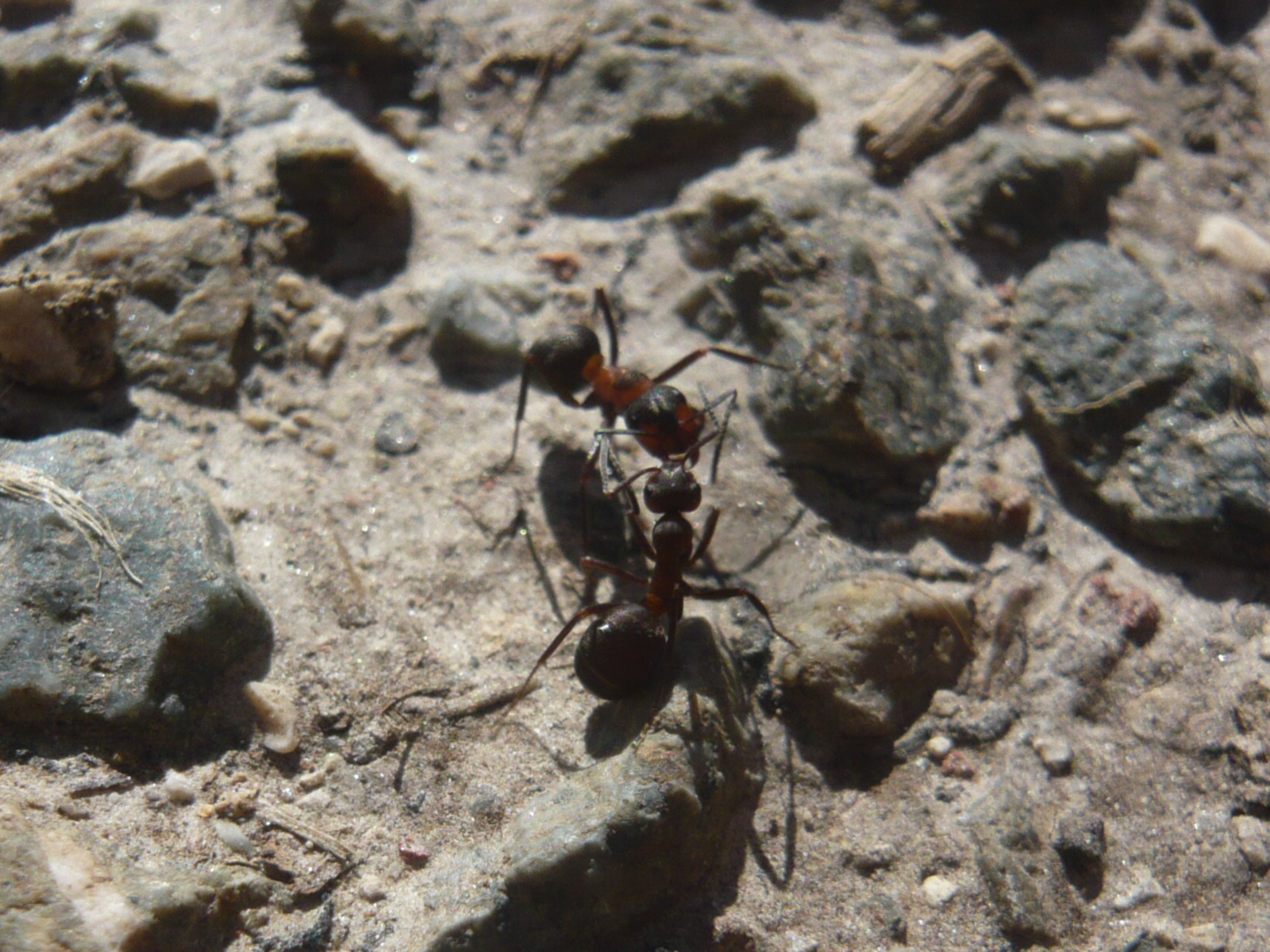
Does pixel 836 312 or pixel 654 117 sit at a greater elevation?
pixel 654 117

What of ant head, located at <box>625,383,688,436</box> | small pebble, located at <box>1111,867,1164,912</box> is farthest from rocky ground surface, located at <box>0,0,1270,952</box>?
ant head, located at <box>625,383,688,436</box>

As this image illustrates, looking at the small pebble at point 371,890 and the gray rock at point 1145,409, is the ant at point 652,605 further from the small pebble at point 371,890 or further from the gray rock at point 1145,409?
the gray rock at point 1145,409

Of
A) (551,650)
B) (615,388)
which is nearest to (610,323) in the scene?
(615,388)

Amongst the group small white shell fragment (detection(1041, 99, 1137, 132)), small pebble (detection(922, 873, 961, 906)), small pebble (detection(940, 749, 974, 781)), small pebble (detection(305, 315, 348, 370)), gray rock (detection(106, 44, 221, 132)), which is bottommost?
small pebble (detection(922, 873, 961, 906))

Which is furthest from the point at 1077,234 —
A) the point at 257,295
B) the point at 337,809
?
the point at 337,809

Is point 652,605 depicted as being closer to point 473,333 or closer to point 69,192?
point 473,333

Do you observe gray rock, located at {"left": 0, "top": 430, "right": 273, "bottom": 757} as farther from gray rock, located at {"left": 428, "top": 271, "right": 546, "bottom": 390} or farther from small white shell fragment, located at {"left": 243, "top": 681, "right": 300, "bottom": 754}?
gray rock, located at {"left": 428, "top": 271, "right": 546, "bottom": 390}

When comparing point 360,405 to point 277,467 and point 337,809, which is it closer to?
point 277,467
